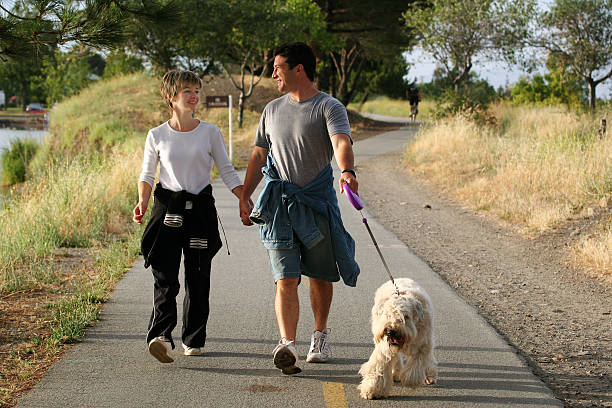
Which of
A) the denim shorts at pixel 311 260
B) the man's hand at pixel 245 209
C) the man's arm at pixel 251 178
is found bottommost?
the denim shorts at pixel 311 260

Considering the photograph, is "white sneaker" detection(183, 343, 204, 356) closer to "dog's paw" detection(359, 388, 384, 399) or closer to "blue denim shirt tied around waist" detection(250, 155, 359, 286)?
"blue denim shirt tied around waist" detection(250, 155, 359, 286)

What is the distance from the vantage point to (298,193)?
5.24 meters

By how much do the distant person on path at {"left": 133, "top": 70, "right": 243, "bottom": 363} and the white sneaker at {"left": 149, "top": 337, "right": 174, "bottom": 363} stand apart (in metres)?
0.02

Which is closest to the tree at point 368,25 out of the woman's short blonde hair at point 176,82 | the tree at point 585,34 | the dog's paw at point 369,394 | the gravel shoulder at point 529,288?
the tree at point 585,34

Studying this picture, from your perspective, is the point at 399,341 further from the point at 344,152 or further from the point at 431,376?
the point at 344,152

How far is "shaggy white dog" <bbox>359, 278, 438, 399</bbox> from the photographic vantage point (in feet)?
14.8

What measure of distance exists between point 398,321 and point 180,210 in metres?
1.77

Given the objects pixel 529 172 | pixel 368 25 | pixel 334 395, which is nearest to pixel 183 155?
pixel 334 395

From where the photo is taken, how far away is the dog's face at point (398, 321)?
177 inches

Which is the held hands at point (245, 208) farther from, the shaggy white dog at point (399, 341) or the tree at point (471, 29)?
the tree at point (471, 29)

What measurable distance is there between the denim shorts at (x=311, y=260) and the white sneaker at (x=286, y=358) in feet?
1.54

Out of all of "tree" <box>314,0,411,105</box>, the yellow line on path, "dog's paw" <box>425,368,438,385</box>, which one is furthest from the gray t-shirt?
"tree" <box>314,0,411,105</box>

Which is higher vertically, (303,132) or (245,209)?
(303,132)

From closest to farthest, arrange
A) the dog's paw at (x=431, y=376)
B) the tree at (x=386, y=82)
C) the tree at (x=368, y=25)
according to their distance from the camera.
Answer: the dog's paw at (x=431, y=376) < the tree at (x=368, y=25) < the tree at (x=386, y=82)
